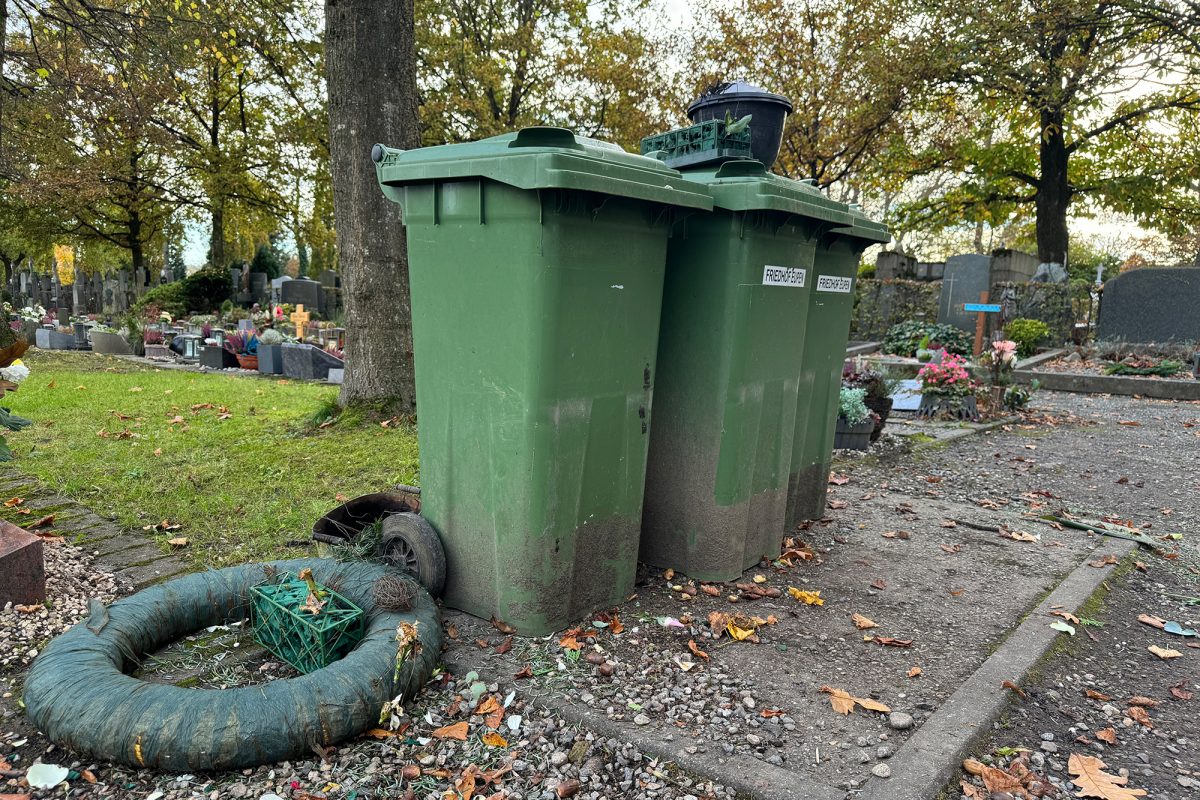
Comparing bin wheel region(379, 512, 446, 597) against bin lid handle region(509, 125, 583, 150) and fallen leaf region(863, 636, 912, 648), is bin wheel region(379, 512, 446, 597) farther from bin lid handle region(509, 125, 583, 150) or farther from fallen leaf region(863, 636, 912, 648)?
fallen leaf region(863, 636, 912, 648)

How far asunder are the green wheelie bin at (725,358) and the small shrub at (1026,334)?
11.8 m

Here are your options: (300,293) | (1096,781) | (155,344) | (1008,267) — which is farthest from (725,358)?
(300,293)

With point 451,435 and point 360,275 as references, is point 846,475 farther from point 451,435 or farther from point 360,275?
point 360,275

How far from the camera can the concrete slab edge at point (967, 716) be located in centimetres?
198

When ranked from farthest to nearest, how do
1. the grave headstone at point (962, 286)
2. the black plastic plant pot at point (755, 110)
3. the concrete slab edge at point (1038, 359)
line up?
the grave headstone at point (962, 286) → the concrete slab edge at point (1038, 359) → the black plastic plant pot at point (755, 110)

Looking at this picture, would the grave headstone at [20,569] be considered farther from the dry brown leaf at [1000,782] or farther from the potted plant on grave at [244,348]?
the potted plant on grave at [244,348]

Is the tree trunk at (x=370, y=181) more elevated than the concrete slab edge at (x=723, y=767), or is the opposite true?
the tree trunk at (x=370, y=181)

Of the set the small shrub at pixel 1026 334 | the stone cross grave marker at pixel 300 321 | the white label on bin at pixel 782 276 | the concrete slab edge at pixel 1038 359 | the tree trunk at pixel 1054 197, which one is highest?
the tree trunk at pixel 1054 197

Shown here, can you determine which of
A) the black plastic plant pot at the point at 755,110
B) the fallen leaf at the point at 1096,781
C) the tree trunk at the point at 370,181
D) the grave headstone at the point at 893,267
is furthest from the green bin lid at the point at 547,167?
the grave headstone at the point at 893,267

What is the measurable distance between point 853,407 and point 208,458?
16.5 ft

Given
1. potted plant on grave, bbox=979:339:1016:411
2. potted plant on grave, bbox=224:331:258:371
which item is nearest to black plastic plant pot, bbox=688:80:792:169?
potted plant on grave, bbox=979:339:1016:411

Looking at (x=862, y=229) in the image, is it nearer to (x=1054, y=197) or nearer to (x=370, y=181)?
(x=370, y=181)

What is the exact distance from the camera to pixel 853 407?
20.4 ft

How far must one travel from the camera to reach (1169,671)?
2.85m
